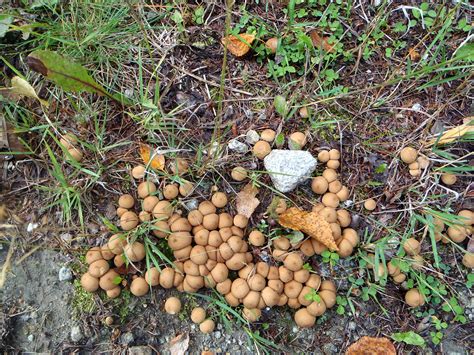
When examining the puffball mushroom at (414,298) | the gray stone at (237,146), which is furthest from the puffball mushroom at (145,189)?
the puffball mushroom at (414,298)

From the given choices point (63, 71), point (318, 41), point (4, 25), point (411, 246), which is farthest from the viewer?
point (318, 41)

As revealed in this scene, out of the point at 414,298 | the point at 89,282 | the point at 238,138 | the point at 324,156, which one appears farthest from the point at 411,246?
the point at 89,282

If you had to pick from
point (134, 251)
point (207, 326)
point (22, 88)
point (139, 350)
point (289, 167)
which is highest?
point (22, 88)

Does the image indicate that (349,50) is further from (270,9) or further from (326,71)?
(270,9)

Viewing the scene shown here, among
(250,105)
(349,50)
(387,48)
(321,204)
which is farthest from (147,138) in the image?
(387,48)

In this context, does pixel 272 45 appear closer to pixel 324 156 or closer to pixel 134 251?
pixel 324 156

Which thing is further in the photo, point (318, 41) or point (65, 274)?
point (318, 41)
